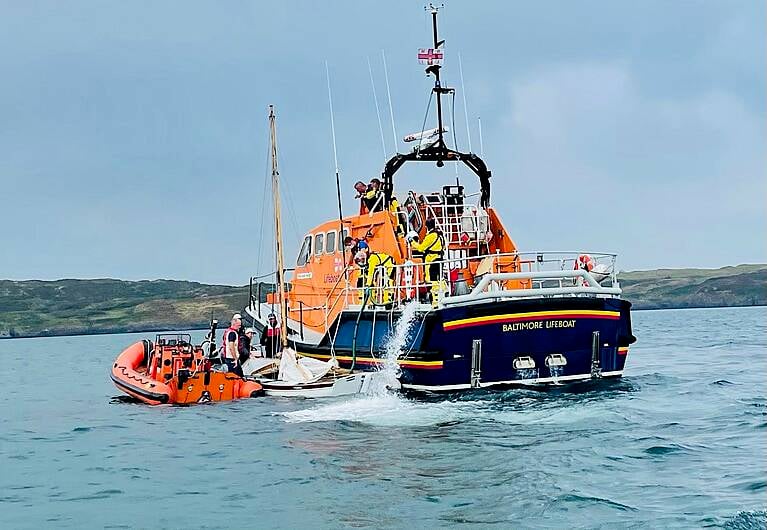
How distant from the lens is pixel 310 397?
16391 millimetres

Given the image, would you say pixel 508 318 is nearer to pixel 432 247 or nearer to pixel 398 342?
pixel 398 342

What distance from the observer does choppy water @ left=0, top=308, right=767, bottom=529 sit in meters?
7.96

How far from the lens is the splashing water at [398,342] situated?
14.9 meters

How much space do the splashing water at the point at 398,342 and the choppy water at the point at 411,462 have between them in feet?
1.23

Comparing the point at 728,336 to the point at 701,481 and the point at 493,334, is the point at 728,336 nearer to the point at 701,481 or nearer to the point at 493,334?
the point at 493,334

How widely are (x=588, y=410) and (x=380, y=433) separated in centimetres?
308

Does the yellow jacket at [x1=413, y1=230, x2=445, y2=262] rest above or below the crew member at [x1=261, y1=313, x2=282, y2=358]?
above

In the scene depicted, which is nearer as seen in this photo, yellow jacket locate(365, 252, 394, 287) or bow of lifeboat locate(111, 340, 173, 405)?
yellow jacket locate(365, 252, 394, 287)

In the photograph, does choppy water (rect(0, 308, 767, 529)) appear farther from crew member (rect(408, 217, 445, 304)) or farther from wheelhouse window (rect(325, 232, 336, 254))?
wheelhouse window (rect(325, 232, 336, 254))

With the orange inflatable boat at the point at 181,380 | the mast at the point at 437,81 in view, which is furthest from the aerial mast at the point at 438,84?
the orange inflatable boat at the point at 181,380

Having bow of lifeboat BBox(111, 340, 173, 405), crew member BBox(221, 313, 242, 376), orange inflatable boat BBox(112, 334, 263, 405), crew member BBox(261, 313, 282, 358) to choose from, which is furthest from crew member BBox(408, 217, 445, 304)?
crew member BBox(261, 313, 282, 358)

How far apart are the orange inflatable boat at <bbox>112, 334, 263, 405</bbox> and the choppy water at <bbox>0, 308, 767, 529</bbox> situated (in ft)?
1.52

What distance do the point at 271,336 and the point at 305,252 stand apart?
6.74 ft

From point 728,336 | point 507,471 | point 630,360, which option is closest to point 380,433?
point 507,471
